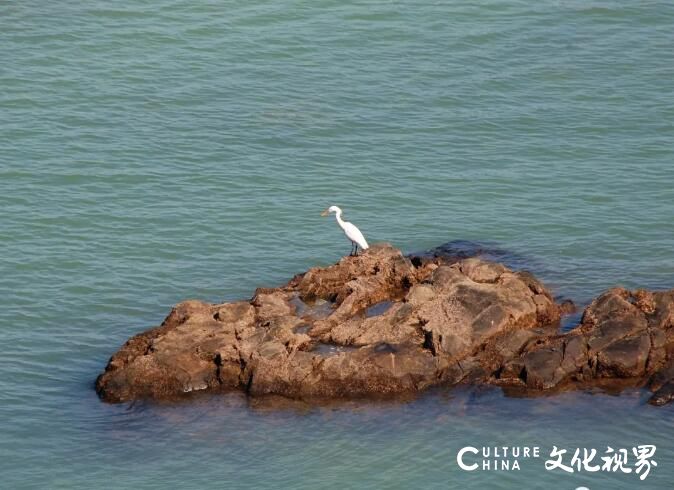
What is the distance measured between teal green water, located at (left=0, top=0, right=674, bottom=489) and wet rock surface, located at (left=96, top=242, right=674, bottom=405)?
2.55ft

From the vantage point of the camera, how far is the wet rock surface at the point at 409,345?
1374 inches

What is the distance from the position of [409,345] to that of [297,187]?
1503cm

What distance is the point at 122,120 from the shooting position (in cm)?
5388

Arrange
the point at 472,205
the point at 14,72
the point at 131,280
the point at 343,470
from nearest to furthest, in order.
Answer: the point at 343,470, the point at 131,280, the point at 472,205, the point at 14,72

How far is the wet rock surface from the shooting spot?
34.9 metres

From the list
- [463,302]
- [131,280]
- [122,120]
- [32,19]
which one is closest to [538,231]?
[463,302]

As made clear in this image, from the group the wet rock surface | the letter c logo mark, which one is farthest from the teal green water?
the wet rock surface

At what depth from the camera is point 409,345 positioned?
35.5 m

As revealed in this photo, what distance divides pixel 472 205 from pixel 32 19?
25.7 meters

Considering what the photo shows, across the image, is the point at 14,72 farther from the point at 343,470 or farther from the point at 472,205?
the point at 343,470

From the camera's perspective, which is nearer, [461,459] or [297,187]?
[461,459]

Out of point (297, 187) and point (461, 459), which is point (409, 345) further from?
point (297, 187)

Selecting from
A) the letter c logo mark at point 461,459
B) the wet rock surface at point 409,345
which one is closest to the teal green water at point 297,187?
the letter c logo mark at point 461,459

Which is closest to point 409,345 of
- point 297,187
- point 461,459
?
point 461,459
